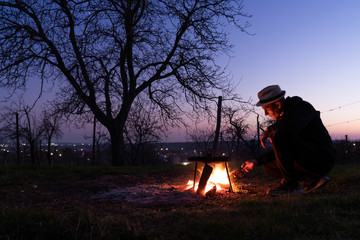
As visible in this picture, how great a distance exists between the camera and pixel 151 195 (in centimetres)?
480

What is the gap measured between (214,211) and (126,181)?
3.84 m

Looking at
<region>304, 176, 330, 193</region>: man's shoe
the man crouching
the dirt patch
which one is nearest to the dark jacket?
the man crouching

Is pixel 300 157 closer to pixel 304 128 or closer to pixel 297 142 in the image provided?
pixel 297 142

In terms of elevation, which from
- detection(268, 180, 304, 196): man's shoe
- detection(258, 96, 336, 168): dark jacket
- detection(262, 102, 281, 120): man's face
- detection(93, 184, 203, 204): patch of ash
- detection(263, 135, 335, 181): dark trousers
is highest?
detection(262, 102, 281, 120): man's face

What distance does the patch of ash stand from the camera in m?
4.36

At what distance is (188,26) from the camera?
11945 millimetres

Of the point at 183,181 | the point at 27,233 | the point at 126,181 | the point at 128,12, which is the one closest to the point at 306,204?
the point at 27,233

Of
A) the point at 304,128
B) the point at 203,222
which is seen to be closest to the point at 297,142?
the point at 304,128

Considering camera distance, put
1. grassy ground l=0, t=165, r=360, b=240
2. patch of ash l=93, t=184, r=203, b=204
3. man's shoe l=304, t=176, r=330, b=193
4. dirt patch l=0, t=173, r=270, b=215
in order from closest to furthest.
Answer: grassy ground l=0, t=165, r=360, b=240 < man's shoe l=304, t=176, r=330, b=193 < dirt patch l=0, t=173, r=270, b=215 < patch of ash l=93, t=184, r=203, b=204

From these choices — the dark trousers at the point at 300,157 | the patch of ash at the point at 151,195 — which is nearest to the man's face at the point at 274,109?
the dark trousers at the point at 300,157

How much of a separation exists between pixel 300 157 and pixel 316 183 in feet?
2.04

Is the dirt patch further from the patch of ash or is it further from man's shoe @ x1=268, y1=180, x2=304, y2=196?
man's shoe @ x1=268, y1=180, x2=304, y2=196

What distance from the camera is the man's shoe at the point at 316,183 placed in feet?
12.8

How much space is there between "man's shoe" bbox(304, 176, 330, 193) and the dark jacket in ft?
0.98
